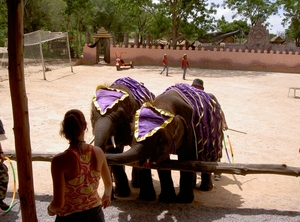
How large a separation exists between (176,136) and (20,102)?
2296mm

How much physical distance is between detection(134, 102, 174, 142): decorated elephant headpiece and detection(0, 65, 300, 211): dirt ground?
1471 millimetres

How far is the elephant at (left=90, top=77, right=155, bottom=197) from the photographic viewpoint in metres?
4.78

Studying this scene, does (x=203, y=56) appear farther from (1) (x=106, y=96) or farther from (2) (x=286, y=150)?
(1) (x=106, y=96)

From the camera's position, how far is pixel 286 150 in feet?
26.1

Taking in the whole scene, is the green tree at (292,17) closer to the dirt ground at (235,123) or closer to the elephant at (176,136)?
the dirt ground at (235,123)

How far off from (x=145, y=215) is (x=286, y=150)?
4.62 meters

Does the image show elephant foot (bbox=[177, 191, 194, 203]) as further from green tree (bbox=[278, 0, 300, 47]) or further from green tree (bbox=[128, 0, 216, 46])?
green tree (bbox=[278, 0, 300, 47])

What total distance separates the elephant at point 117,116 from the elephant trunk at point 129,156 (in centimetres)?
52

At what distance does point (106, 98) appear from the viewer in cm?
516

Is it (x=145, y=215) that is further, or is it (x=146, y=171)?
(x=146, y=171)

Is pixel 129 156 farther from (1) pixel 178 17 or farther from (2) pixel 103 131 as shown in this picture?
(1) pixel 178 17

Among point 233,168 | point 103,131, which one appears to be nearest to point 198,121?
point 233,168

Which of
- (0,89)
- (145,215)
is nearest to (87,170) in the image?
(145,215)

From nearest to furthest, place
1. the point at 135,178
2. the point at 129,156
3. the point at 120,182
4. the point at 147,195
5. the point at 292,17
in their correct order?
the point at 129,156 → the point at 147,195 → the point at 120,182 → the point at 135,178 → the point at 292,17
